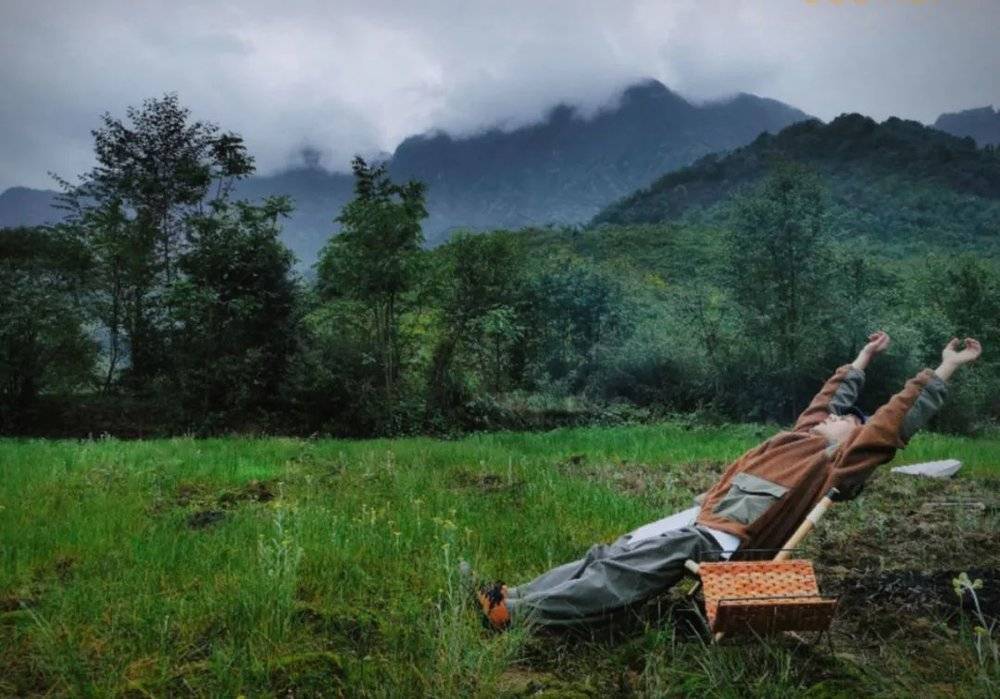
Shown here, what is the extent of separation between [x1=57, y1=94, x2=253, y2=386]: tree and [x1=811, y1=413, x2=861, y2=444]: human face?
56.1 feet

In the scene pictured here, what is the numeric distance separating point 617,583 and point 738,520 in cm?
76

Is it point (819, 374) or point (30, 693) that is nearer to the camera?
point (30, 693)

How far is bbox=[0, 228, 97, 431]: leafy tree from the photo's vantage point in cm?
1738

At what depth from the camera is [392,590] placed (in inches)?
160

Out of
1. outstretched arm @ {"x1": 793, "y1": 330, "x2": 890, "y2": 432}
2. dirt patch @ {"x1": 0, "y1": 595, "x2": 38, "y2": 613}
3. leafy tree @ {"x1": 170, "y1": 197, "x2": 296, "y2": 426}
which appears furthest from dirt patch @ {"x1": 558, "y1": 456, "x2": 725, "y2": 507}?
leafy tree @ {"x1": 170, "y1": 197, "x2": 296, "y2": 426}

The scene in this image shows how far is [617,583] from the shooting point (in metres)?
3.55

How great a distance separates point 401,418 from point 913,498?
11586mm

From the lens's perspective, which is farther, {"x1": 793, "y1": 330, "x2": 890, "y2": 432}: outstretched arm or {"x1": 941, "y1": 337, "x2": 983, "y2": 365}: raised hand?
{"x1": 793, "y1": 330, "x2": 890, "y2": 432}: outstretched arm

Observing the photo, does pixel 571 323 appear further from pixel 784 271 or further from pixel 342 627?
pixel 342 627

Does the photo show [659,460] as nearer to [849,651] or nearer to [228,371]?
[849,651]

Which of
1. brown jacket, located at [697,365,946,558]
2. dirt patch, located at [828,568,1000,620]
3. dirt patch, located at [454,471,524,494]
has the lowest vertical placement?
dirt patch, located at [828,568,1000,620]

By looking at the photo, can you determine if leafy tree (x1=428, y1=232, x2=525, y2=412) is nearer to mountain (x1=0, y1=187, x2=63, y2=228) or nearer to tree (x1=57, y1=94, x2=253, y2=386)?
tree (x1=57, y1=94, x2=253, y2=386)

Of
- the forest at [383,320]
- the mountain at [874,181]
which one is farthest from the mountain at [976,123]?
the forest at [383,320]

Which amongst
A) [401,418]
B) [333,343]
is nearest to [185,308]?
[333,343]
